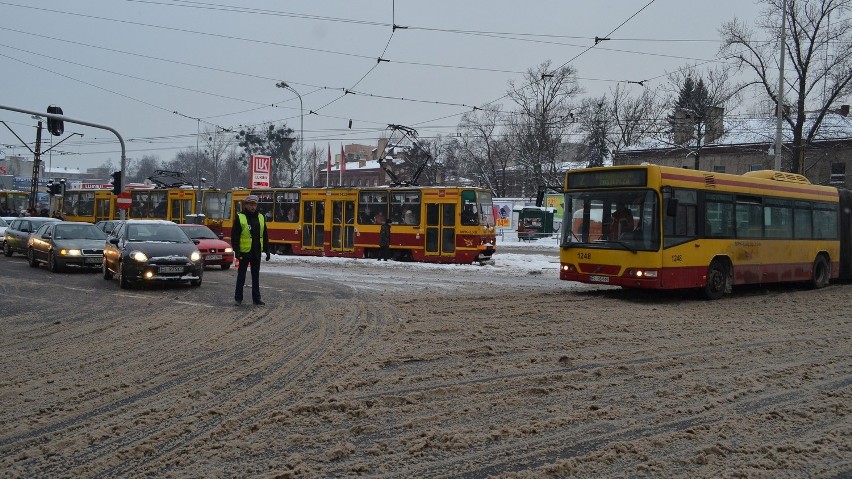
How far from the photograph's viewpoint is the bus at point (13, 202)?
61.6 meters

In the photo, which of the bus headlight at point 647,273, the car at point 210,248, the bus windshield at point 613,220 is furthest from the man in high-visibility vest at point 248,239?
the car at point 210,248

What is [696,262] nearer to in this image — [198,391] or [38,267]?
[198,391]

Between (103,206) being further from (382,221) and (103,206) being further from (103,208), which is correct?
(382,221)

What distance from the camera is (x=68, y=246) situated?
21.2 metres

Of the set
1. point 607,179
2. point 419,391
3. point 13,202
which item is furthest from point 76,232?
point 13,202

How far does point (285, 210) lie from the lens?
3294 cm

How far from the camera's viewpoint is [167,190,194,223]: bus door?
39134 mm

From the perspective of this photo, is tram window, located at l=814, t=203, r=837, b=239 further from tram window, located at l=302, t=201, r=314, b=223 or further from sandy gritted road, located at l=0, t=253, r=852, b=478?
tram window, located at l=302, t=201, r=314, b=223

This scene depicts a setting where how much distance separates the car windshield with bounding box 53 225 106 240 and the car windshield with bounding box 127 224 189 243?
5.35 metres

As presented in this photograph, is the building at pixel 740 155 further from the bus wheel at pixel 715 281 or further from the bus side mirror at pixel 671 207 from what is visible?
the bus side mirror at pixel 671 207

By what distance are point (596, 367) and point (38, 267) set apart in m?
20.8

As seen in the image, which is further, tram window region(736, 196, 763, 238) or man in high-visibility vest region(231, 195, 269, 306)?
tram window region(736, 196, 763, 238)

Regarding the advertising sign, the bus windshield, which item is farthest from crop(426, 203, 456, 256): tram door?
the advertising sign

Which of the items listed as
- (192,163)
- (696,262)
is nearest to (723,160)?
(696,262)
